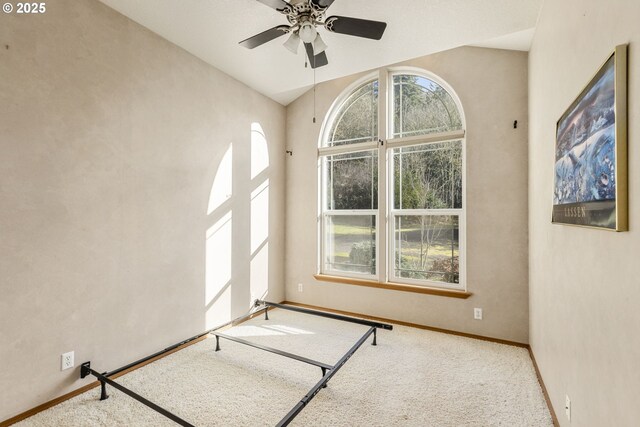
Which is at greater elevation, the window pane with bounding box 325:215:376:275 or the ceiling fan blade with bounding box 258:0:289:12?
the ceiling fan blade with bounding box 258:0:289:12

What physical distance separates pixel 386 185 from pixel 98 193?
3.03 metres

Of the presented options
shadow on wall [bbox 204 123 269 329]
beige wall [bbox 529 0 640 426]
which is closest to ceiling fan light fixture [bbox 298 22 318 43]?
beige wall [bbox 529 0 640 426]

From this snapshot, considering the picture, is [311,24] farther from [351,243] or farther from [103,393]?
[103,393]

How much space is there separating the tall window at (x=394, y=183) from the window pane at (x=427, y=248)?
11mm

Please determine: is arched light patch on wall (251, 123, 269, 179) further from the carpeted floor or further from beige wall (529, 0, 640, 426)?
beige wall (529, 0, 640, 426)

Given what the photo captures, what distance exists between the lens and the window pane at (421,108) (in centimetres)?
353

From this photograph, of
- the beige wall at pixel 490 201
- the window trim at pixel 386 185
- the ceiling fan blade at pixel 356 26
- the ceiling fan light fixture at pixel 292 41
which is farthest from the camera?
the window trim at pixel 386 185

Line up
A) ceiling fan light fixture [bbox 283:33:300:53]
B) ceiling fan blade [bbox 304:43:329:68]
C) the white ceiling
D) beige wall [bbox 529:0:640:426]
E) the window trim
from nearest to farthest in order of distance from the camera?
beige wall [bbox 529:0:640:426], ceiling fan light fixture [bbox 283:33:300:53], the white ceiling, ceiling fan blade [bbox 304:43:329:68], the window trim

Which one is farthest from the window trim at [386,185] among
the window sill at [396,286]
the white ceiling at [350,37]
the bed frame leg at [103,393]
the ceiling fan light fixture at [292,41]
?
the bed frame leg at [103,393]

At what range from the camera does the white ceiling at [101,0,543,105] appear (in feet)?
7.79

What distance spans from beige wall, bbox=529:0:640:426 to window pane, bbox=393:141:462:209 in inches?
38.8

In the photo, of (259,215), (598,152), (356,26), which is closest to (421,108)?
(356,26)

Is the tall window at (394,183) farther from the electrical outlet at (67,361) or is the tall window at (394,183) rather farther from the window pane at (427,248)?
the electrical outlet at (67,361)

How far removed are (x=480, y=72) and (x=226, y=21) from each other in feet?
8.80
